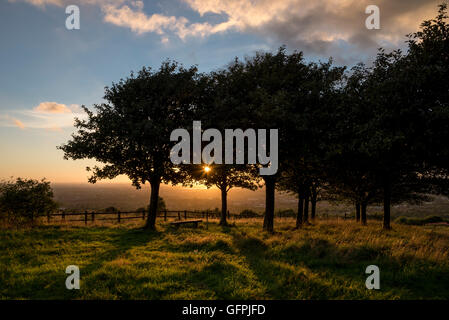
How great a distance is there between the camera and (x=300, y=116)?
1492 cm

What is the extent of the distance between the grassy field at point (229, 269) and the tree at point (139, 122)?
718cm

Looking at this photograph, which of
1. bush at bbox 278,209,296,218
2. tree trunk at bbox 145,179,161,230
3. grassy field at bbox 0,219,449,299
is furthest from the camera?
bush at bbox 278,209,296,218

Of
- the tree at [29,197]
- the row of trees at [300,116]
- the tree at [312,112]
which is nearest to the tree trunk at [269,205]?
the row of trees at [300,116]

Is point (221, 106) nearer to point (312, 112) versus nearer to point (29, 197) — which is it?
point (312, 112)

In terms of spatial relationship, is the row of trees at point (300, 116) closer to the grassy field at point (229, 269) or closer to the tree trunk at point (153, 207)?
the tree trunk at point (153, 207)

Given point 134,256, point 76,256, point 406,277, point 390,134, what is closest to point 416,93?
point 390,134

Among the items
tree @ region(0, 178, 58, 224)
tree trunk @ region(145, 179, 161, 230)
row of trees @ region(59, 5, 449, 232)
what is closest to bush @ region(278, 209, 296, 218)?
row of trees @ region(59, 5, 449, 232)

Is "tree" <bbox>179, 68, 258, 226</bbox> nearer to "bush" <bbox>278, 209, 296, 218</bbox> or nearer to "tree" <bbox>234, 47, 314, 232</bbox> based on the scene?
"tree" <bbox>234, 47, 314, 232</bbox>

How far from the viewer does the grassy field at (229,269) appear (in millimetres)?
7039
